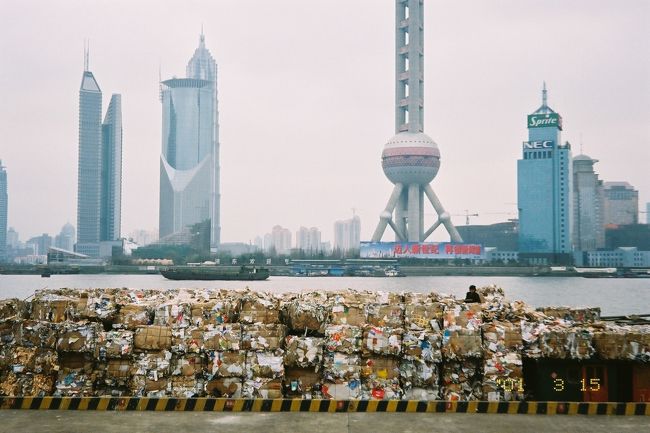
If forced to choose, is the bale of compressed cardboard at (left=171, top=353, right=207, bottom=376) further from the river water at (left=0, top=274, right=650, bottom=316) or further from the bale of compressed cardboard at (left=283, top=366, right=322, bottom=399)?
the river water at (left=0, top=274, right=650, bottom=316)

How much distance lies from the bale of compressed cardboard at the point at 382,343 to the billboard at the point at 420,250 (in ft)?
520

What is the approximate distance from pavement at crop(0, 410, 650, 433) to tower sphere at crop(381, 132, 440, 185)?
16801cm

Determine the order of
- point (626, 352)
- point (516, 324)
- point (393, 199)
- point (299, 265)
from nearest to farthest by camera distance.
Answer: point (626, 352), point (516, 324), point (299, 265), point (393, 199)

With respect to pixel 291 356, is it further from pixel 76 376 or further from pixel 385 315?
pixel 76 376

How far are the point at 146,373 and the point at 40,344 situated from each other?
1.97 meters

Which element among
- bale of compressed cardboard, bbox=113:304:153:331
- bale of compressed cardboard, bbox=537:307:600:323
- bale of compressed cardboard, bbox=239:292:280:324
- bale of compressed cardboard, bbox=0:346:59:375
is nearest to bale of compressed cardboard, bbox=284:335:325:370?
bale of compressed cardboard, bbox=239:292:280:324

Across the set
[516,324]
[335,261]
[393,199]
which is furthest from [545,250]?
[516,324]

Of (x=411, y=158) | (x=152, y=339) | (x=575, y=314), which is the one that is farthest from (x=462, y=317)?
(x=411, y=158)

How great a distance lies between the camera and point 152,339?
37.5ft

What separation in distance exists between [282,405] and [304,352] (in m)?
0.99

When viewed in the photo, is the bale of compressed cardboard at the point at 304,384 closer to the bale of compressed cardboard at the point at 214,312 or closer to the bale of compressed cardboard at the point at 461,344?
the bale of compressed cardboard at the point at 214,312

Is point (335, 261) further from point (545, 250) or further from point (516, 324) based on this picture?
point (516, 324)

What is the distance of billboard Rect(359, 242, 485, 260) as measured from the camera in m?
170

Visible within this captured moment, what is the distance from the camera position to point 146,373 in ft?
37.2
